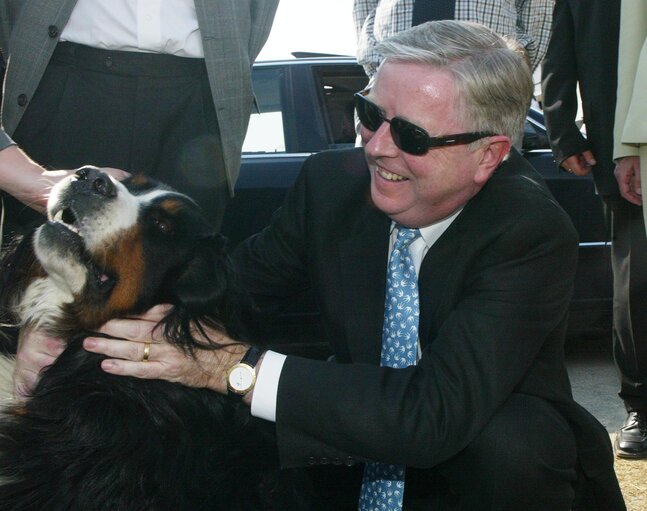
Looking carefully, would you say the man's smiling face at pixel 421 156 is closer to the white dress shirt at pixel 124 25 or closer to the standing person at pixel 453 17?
the white dress shirt at pixel 124 25

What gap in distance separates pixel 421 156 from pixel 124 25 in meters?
1.05

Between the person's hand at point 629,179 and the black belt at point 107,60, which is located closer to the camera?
Result: the black belt at point 107,60

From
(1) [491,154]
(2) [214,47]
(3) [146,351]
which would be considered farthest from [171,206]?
(1) [491,154]

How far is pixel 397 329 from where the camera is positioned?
2.54m

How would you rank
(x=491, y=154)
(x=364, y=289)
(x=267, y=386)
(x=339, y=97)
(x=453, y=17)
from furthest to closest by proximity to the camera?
(x=339, y=97) < (x=453, y=17) < (x=364, y=289) < (x=491, y=154) < (x=267, y=386)

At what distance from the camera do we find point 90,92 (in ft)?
9.13

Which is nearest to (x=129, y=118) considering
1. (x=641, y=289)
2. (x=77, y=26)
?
(x=77, y=26)

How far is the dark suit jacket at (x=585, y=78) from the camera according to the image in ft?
11.3

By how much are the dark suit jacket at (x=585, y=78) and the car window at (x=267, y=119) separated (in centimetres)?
145

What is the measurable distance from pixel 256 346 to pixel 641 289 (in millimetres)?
1805

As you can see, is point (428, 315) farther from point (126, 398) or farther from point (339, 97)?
point (339, 97)

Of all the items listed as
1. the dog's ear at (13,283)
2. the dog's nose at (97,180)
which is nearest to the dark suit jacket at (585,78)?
the dog's nose at (97,180)

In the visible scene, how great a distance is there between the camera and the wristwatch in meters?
2.21

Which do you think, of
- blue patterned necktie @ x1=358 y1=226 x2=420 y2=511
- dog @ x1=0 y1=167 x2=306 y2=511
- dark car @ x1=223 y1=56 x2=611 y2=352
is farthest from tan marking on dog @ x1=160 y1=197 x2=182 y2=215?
dark car @ x1=223 y1=56 x2=611 y2=352
